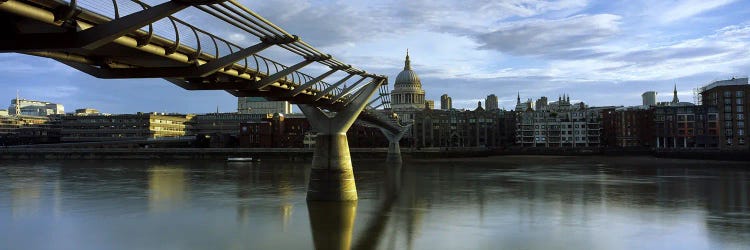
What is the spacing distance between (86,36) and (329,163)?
68.7 feet

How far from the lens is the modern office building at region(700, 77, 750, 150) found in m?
133

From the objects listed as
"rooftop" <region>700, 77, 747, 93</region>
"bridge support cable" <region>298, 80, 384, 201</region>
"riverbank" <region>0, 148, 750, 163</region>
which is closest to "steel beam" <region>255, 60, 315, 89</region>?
"bridge support cable" <region>298, 80, 384, 201</region>

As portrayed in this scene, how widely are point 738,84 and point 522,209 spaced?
12980 cm

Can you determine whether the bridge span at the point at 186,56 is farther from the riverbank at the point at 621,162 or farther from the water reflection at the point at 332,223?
the riverbank at the point at 621,162

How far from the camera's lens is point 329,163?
34.2 meters

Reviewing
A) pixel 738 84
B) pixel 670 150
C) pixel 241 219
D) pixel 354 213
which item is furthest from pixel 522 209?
pixel 738 84

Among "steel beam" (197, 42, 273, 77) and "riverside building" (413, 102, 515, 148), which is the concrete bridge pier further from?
"steel beam" (197, 42, 273, 77)

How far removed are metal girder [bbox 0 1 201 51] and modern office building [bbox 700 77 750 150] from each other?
143215 mm

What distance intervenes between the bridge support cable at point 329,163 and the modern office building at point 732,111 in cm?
12383

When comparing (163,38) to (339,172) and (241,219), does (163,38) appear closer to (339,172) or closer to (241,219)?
(241,219)

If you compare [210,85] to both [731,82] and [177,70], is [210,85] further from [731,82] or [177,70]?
[731,82]

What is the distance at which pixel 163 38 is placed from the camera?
17.3 metres

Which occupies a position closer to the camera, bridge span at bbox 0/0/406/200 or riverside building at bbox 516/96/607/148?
bridge span at bbox 0/0/406/200

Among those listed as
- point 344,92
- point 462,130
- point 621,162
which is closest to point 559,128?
point 462,130
